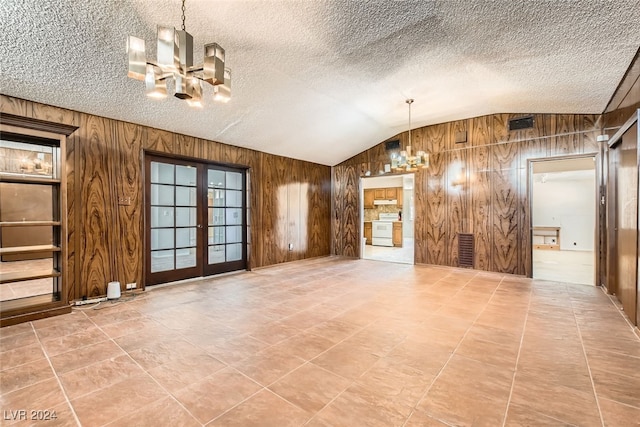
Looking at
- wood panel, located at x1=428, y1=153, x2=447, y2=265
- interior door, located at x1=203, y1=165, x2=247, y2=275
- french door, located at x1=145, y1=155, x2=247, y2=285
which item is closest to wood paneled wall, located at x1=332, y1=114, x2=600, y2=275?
wood panel, located at x1=428, y1=153, x2=447, y2=265

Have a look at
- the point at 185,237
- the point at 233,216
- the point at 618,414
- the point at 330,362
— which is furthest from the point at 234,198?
the point at 618,414

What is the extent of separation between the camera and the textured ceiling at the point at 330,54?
2.37 metres

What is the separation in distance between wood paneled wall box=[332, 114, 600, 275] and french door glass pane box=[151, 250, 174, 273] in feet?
16.5

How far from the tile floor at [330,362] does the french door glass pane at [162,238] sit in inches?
37.1

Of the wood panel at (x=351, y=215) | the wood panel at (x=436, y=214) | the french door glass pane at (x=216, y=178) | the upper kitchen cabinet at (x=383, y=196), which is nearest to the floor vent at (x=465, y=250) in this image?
the wood panel at (x=436, y=214)

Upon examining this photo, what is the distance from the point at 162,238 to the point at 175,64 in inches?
135

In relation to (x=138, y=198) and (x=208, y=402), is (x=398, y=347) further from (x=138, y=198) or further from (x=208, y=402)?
(x=138, y=198)

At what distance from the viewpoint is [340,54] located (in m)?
3.13

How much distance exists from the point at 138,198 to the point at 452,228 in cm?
583

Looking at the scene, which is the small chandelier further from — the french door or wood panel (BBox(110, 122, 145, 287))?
wood panel (BBox(110, 122, 145, 287))

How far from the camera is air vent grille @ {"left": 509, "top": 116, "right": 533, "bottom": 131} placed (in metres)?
5.08

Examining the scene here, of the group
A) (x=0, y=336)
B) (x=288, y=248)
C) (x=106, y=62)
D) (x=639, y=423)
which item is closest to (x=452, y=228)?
(x=288, y=248)

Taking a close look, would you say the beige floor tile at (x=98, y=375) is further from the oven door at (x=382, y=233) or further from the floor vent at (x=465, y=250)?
the oven door at (x=382, y=233)

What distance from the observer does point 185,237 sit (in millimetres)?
4867
